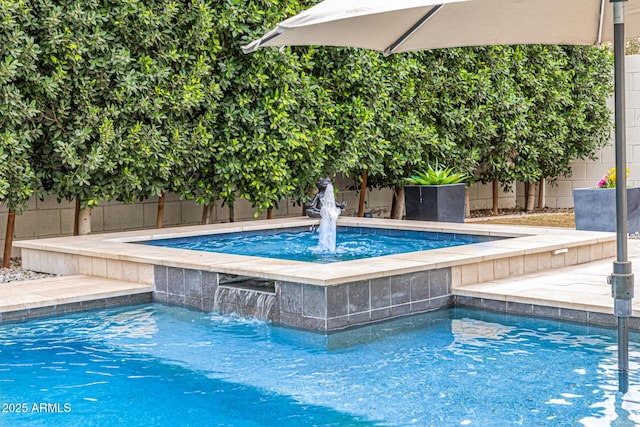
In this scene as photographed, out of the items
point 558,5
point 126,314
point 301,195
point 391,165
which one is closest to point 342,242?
point 301,195

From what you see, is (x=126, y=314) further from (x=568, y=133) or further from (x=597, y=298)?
(x=568, y=133)

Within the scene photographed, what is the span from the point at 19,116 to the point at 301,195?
3689 millimetres

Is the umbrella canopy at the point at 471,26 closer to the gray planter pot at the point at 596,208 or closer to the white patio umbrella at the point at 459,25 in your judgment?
the white patio umbrella at the point at 459,25

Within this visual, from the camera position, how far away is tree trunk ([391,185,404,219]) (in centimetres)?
1288

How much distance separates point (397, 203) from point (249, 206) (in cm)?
240

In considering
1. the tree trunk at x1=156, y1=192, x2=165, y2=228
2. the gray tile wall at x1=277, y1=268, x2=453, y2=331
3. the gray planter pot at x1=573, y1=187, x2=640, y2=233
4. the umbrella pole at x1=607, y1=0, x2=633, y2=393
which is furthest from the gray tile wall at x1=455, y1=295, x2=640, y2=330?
the tree trunk at x1=156, y1=192, x2=165, y2=228

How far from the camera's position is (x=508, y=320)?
240 inches

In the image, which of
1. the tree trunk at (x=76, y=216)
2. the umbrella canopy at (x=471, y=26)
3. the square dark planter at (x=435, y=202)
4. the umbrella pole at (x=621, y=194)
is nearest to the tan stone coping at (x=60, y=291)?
the tree trunk at (x=76, y=216)

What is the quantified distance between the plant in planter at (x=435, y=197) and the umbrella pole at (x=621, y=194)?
727cm

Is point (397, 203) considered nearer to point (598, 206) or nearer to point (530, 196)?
point (598, 206)

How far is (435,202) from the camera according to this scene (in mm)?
11266

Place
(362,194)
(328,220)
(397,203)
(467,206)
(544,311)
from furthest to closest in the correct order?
1. (467,206)
2. (397,203)
3. (362,194)
4. (328,220)
5. (544,311)

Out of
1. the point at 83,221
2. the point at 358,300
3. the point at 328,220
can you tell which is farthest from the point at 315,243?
the point at 358,300

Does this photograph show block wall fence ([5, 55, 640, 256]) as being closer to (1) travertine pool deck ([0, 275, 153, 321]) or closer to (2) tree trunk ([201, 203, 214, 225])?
(2) tree trunk ([201, 203, 214, 225])
